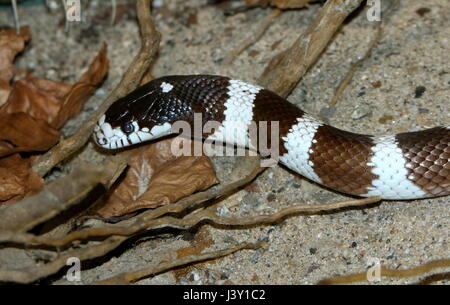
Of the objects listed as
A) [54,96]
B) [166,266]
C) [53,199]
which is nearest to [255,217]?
[166,266]

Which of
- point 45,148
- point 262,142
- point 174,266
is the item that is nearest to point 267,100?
point 262,142

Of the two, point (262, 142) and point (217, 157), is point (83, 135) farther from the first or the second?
point (262, 142)

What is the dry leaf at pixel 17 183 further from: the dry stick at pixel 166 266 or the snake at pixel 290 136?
the dry stick at pixel 166 266

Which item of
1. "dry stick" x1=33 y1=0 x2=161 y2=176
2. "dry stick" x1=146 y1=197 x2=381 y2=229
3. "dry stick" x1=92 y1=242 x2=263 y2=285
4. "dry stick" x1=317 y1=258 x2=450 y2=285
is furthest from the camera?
"dry stick" x1=33 y1=0 x2=161 y2=176

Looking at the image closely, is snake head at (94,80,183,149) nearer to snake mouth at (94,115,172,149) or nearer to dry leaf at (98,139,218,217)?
snake mouth at (94,115,172,149)

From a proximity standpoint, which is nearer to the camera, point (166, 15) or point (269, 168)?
point (269, 168)

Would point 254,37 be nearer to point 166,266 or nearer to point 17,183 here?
point 17,183

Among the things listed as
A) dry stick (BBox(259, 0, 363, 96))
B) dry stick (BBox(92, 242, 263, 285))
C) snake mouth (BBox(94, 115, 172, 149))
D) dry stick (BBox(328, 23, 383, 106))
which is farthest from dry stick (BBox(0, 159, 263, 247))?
dry stick (BBox(328, 23, 383, 106))
